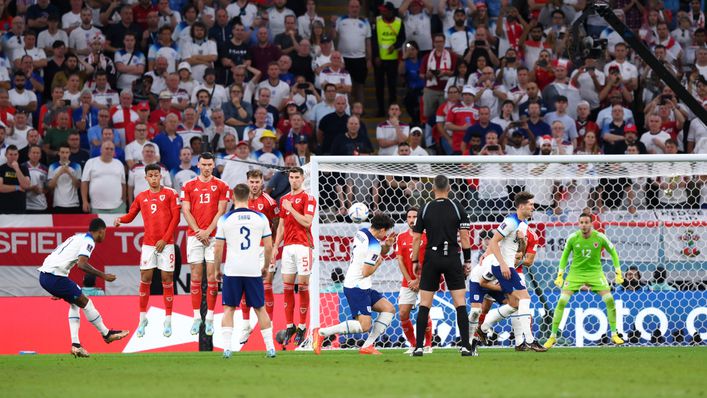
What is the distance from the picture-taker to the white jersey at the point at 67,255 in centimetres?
1549

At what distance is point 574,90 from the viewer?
2486 cm

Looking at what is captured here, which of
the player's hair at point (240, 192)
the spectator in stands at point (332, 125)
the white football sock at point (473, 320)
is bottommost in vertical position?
the white football sock at point (473, 320)

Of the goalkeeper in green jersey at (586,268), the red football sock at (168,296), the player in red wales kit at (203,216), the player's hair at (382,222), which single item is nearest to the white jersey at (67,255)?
the red football sock at (168,296)

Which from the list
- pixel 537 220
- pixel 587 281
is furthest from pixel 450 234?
pixel 537 220

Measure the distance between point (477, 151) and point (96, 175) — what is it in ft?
23.3

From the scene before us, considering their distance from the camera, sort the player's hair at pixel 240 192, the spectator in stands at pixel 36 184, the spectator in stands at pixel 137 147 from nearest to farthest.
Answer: the player's hair at pixel 240 192
the spectator in stands at pixel 36 184
the spectator in stands at pixel 137 147

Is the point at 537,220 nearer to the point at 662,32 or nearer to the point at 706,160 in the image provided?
the point at 706,160

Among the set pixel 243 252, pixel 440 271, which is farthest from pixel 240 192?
pixel 440 271

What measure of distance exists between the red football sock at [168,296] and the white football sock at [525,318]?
4886mm

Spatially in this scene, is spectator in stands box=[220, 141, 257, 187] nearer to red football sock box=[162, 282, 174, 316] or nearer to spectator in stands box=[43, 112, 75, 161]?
spectator in stands box=[43, 112, 75, 161]

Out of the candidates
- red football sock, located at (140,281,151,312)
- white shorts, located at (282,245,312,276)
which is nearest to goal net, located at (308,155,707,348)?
white shorts, located at (282,245,312,276)

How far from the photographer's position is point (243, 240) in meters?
14.0

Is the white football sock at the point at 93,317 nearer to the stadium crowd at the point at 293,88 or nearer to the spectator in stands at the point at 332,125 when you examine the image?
the stadium crowd at the point at 293,88

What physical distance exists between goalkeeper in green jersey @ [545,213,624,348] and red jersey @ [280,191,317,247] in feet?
12.0
